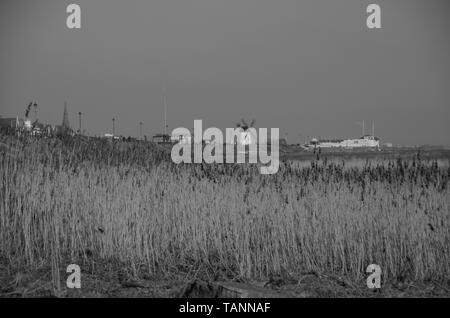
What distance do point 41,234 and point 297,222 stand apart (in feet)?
12.2

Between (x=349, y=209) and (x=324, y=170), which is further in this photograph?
(x=324, y=170)

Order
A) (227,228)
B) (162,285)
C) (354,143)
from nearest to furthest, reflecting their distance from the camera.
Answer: (162,285) < (227,228) < (354,143)

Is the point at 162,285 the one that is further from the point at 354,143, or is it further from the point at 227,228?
the point at 354,143

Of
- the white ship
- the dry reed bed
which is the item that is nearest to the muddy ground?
the dry reed bed

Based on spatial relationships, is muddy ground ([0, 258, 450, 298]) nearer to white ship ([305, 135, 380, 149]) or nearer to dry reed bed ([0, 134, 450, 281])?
dry reed bed ([0, 134, 450, 281])

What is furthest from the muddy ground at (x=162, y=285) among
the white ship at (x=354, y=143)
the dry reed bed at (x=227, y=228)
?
the white ship at (x=354, y=143)

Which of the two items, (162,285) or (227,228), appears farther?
(227,228)

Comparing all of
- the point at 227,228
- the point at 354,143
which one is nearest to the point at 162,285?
the point at 227,228

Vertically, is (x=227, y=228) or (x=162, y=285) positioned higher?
(x=227, y=228)

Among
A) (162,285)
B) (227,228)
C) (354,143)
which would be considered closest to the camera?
(162,285)

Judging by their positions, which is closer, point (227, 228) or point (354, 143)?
point (227, 228)
